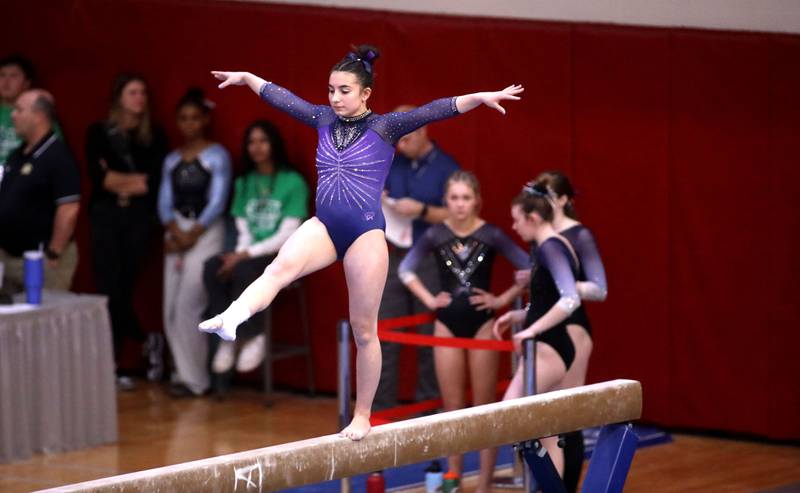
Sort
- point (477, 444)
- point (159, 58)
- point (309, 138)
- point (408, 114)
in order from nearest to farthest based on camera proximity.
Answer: point (408, 114) → point (477, 444) → point (309, 138) → point (159, 58)

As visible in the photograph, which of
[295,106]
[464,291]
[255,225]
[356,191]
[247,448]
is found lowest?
[247,448]

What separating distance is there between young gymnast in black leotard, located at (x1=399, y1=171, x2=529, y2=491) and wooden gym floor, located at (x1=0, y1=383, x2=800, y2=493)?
0.67 meters

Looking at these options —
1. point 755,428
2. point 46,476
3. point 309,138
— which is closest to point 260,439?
point 46,476

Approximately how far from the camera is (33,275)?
27.0ft

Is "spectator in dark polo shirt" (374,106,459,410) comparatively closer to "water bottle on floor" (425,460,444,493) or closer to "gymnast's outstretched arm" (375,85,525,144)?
"water bottle on floor" (425,460,444,493)

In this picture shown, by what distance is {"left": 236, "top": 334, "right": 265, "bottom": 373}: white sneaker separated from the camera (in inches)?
384

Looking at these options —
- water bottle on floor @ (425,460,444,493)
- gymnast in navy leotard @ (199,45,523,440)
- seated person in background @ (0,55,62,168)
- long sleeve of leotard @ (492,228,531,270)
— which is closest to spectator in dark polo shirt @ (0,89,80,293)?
seated person in background @ (0,55,62,168)

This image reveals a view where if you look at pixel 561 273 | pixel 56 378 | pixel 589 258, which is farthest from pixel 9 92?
pixel 561 273

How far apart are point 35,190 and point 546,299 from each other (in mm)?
3676

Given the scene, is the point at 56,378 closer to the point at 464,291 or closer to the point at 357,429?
the point at 464,291

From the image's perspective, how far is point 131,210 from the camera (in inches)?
402

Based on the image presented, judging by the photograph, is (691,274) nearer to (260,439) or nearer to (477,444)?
(260,439)

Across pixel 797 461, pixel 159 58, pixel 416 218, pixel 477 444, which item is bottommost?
pixel 797 461

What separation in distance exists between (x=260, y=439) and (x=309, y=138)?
2314mm
